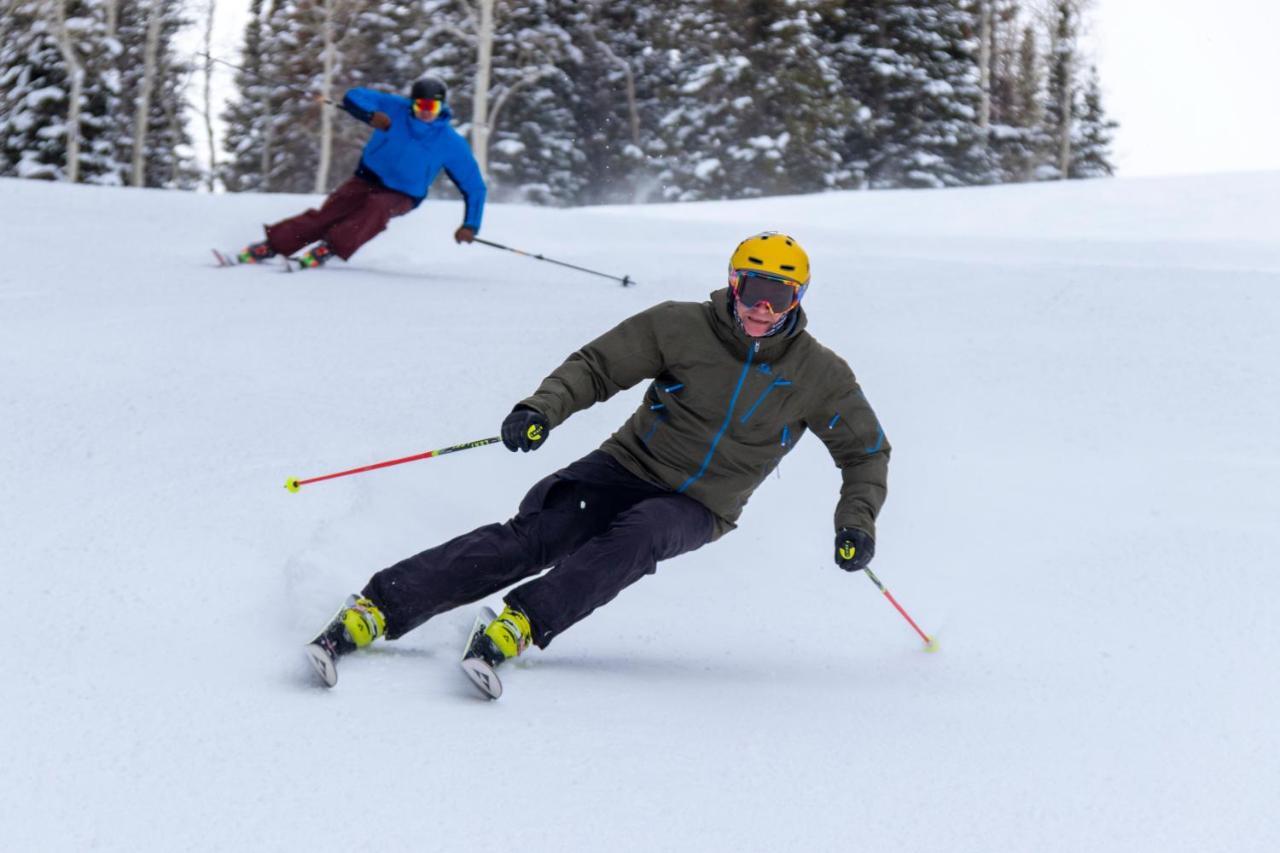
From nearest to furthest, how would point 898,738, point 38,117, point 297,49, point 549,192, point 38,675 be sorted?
point 38,675, point 898,738, point 38,117, point 549,192, point 297,49

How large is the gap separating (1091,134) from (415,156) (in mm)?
34708

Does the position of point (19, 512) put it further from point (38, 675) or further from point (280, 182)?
point (280, 182)

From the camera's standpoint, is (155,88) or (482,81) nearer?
(482,81)

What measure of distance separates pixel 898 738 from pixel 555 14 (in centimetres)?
2789

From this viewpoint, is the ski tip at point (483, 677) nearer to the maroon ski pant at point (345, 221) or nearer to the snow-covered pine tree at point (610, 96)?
the maroon ski pant at point (345, 221)

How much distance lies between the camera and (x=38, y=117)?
2662 centimetres

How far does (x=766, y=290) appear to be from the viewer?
11.1 feet

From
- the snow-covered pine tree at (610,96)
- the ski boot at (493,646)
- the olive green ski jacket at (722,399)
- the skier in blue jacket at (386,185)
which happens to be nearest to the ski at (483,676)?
the ski boot at (493,646)

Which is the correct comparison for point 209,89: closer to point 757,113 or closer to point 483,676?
point 757,113

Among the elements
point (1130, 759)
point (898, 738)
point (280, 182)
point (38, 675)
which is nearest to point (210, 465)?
point (38, 675)

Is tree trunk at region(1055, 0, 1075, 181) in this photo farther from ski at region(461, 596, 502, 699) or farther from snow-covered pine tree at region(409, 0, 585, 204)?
ski at region(461, 596, 502, 699)

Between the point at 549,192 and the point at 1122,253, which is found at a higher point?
the point at 549,192

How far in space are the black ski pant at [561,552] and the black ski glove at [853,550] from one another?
39 cm

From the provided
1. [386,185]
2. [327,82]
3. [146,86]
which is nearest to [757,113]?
[327,82]
